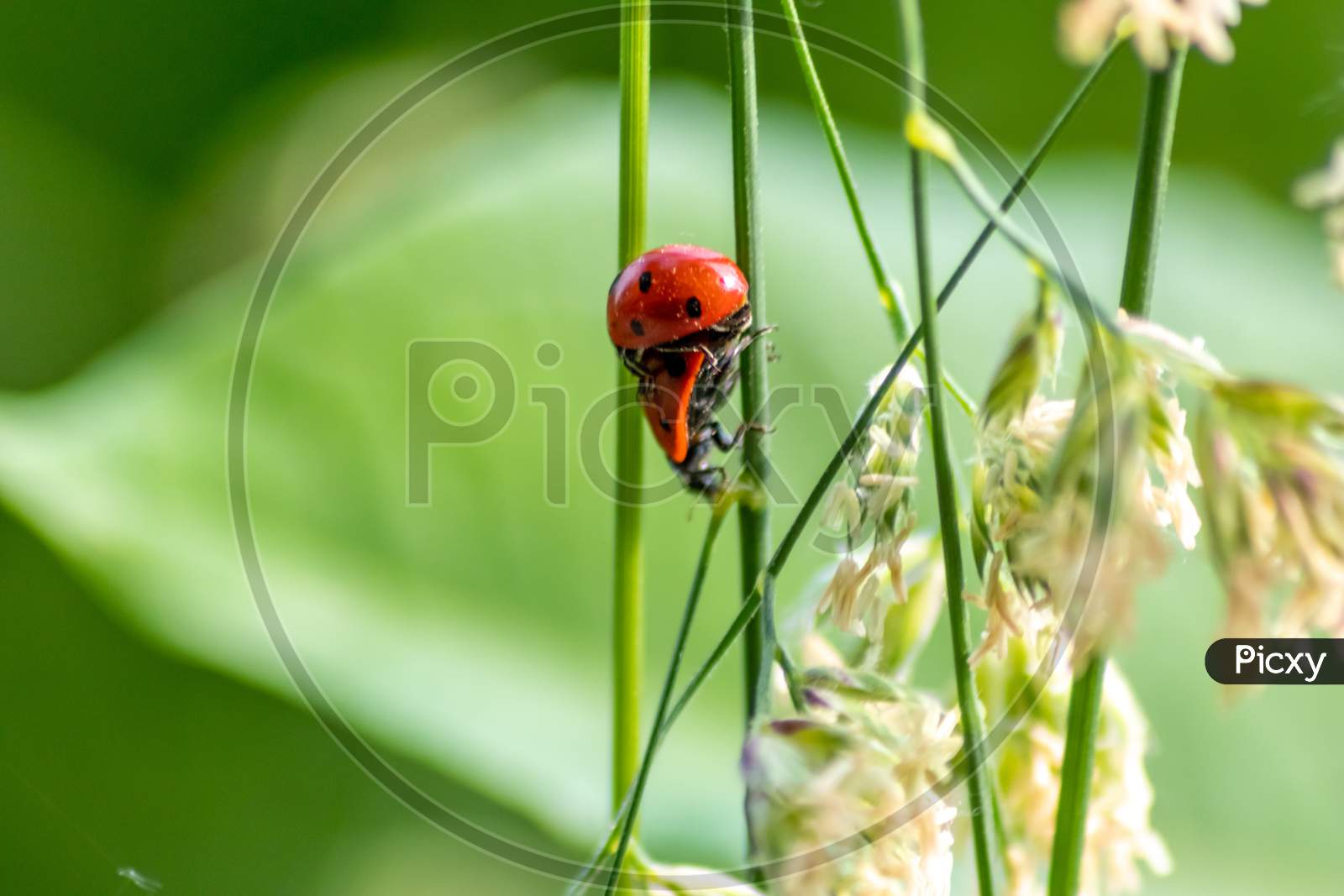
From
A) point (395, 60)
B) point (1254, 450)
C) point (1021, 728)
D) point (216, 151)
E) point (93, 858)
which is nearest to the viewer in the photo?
point (1254, 450)

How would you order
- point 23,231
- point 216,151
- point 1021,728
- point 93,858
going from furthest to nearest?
point 216,151, point 23,231, point 93,858, point 1021,728

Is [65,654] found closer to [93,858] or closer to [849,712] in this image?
[93,858]

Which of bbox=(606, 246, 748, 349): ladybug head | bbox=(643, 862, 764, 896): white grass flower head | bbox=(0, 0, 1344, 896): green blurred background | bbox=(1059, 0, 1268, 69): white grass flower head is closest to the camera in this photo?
bbox=(1059, 0, 1268, 69): white grass flower head

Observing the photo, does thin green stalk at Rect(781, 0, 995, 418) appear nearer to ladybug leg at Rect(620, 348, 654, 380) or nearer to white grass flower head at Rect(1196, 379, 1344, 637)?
white grass flower head at Rect(1196, 379, 1344, 637)

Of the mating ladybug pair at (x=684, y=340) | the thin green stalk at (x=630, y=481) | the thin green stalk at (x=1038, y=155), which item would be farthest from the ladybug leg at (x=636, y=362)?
the thin green stalk at (x=1038, y=155)

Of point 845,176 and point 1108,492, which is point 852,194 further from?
point 1108,492

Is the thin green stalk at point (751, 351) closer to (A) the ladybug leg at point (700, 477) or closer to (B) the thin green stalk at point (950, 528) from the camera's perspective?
(B) the thin green stalk at point (950, 528)

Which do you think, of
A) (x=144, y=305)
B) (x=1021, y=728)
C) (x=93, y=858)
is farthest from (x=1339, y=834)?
(x=144, y=305)

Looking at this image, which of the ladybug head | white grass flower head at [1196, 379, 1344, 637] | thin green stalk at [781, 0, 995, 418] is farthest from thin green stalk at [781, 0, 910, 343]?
the ladybug head
